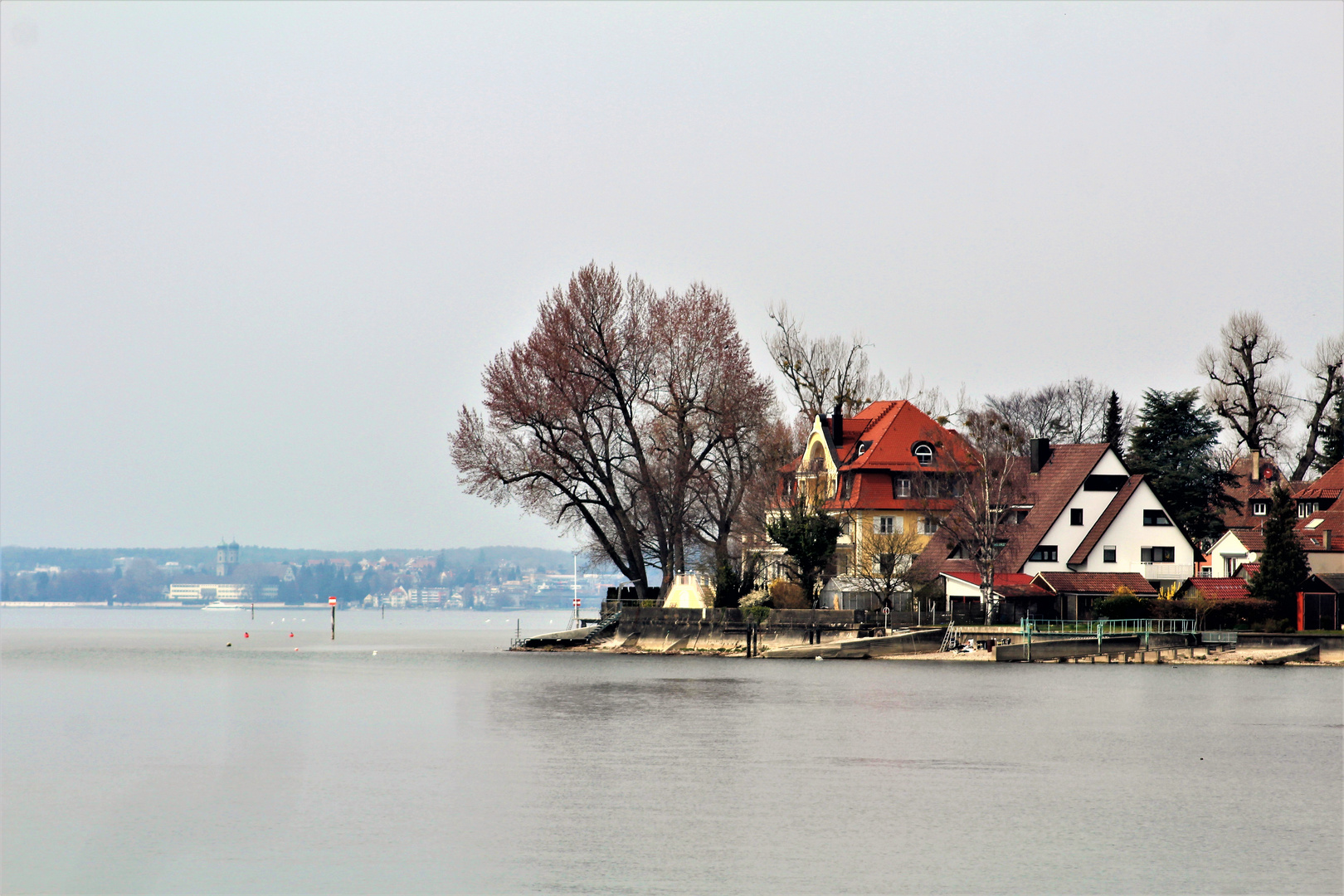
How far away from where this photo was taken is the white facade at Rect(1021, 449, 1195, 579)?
7212 centimetres

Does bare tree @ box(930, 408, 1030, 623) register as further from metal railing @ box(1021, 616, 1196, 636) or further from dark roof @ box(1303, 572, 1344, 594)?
dark roof @ box(1303, 572, 1344, 594)

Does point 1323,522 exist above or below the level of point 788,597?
above

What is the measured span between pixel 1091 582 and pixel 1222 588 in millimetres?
5748

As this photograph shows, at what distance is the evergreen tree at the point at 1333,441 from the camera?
8769cm

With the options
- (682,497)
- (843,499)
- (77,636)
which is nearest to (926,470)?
(843,499)

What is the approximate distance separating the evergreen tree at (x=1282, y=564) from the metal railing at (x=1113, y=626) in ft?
13.0

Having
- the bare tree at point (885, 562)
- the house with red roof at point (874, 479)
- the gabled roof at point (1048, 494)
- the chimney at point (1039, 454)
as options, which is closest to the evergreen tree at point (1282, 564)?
the gabled roof at point (1048, 494)

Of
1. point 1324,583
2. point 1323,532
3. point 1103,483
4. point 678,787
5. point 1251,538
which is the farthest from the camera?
point 1251,538

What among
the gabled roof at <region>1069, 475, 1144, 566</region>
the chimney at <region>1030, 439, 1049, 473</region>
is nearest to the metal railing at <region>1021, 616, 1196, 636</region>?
the gabled roof at <region>1069, 475, 1144, 566</region>

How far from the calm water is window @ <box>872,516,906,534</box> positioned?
69.8ft

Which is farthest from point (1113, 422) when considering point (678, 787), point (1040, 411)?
point (678, 787)

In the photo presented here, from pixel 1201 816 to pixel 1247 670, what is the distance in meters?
41.4

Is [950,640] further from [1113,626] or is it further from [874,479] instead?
[874,479]

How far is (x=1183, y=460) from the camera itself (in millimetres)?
80875
